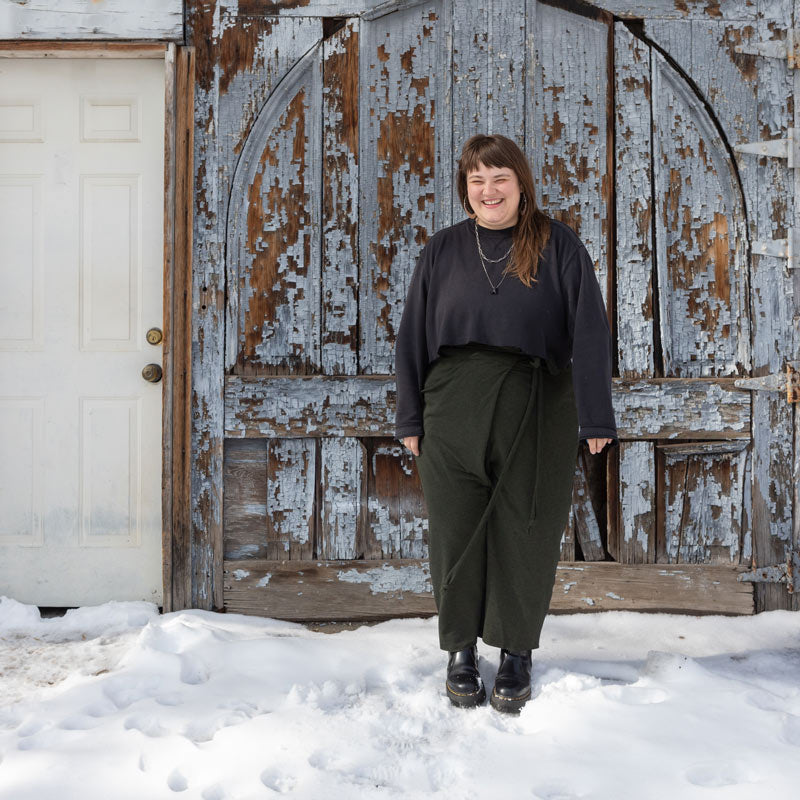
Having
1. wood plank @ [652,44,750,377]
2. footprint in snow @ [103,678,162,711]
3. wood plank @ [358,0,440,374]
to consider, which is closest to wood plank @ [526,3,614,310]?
wood plank @ [652,44,750,377]

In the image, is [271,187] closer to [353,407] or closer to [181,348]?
[181,348]

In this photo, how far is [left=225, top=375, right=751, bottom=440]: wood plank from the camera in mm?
2617

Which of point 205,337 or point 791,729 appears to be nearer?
point 791,729

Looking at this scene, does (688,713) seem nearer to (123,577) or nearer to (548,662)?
(548,662)

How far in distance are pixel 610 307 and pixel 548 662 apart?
4.34 ft

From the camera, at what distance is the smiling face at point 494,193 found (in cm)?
188

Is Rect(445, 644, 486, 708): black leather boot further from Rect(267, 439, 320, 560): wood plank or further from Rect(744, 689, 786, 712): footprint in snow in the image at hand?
Rect(267, 439, 320, 560): wood plank

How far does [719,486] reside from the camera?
2.67 meters

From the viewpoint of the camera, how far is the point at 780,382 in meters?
2.65

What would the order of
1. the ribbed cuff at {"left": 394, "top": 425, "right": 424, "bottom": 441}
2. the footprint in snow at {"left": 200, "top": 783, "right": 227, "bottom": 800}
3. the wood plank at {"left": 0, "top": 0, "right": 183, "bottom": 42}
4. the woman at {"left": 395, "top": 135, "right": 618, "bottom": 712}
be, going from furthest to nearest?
the wood plank at {"left": 0, "top": 0, "right": 183, "bottom": 42}
the ribbed cuff at {"left": 394, "top": 425, "right": 424, "bottom": 441}
the woman at {"left": 395, "top": 135, "right": 618, "bottom": 712}
the footprint in snow at {"left": 200, "top": 783, "right": 227, "bottom": 800}

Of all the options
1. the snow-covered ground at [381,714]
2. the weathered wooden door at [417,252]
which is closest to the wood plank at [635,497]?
the weathered wooden door at [417,252]

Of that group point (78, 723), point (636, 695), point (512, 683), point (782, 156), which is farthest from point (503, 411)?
point (782, 156)

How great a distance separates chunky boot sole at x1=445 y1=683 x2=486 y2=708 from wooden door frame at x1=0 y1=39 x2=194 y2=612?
120 centimetres

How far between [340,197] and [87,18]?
1.17 m
